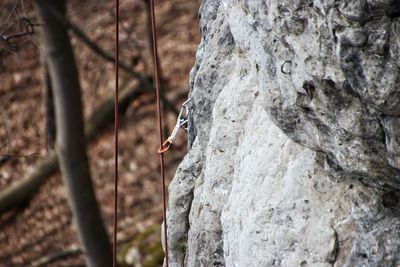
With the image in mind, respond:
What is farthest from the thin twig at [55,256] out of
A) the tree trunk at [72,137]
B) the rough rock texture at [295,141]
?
the rough rock texture at [295,141]

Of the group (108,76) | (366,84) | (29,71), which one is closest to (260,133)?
(366,84)

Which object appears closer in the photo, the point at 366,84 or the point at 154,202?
the point at 366,84

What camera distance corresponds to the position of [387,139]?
2605 mm

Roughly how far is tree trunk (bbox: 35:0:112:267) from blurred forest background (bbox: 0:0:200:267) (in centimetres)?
224

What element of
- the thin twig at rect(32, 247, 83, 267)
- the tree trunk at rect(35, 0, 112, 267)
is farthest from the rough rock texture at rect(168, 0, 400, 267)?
the thin twig at rect(32, 247, 83, 267)

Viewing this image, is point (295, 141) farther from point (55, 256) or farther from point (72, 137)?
point (55, 256)

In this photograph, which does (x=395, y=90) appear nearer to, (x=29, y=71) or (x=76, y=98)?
(x=76, y=98)

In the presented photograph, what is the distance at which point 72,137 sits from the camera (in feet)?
25.2

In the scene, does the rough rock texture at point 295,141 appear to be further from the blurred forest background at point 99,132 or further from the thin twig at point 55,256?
the thin twig at point 55,256

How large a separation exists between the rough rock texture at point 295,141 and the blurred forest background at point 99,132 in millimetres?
6503

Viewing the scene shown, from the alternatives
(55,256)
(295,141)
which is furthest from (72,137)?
(295,141)

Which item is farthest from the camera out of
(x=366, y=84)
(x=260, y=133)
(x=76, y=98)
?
(x=76, y=98)

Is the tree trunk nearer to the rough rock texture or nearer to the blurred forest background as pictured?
the blurred forest background

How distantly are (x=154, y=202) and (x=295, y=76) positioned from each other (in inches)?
324
